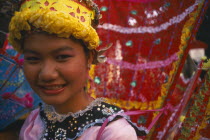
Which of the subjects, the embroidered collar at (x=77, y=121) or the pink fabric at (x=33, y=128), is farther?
the pink fabric at (x=33, y=128)

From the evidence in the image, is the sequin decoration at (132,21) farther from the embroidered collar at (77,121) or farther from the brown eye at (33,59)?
the brown eye at (33,59)

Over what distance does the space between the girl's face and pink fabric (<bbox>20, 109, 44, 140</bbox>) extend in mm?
306

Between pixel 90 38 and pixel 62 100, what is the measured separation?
32 centimetres

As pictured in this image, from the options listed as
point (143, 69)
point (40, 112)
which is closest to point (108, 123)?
point (40, 112)

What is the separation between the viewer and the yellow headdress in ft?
3.18

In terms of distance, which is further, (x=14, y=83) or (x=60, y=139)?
(x=14, y=83)

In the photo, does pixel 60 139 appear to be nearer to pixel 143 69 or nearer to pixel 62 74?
pixel 62 74

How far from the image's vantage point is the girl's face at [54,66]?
3.20ft

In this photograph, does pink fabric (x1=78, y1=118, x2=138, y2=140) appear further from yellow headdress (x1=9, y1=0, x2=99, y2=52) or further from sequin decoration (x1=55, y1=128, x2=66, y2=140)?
yellow headdress (x1=9, y1=0, x2=99, y2=52)

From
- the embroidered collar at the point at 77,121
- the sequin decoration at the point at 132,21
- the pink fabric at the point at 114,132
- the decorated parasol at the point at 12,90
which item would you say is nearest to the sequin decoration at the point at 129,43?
the sequin decoration at the point at 132,21

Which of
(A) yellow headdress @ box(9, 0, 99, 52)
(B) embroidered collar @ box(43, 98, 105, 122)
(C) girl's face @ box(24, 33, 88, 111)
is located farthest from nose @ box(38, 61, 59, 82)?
(B) embroidered collar @ box(43, 98, 105, 122)

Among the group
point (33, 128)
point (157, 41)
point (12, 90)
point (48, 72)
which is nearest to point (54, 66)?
point (48, 72)

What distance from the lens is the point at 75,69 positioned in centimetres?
101

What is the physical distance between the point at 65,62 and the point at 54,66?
0.17 ft
